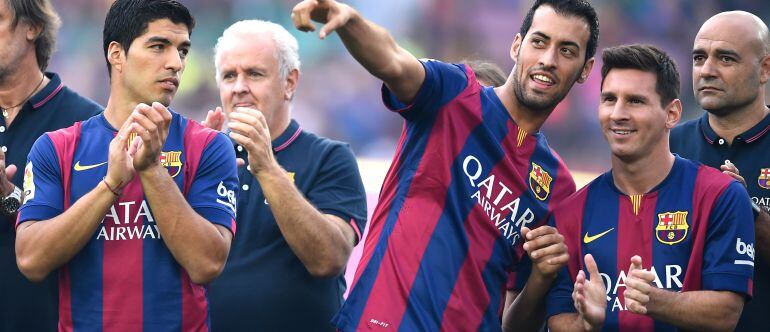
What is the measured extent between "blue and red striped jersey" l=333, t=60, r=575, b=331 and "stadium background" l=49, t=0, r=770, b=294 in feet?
19.7

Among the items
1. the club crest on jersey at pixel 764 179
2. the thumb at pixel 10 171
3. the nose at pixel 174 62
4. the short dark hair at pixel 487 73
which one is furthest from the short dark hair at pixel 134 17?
the club crest on jersey at pixel 764 179

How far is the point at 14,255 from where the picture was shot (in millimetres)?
4441

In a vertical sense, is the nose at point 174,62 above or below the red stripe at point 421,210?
above

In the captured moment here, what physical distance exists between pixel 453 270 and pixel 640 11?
7.74 meters

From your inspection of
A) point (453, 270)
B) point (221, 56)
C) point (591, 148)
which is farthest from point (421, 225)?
point (591, 148)

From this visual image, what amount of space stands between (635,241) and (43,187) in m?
2.16

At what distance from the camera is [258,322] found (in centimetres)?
448

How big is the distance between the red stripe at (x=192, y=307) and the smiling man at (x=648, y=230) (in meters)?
1.35

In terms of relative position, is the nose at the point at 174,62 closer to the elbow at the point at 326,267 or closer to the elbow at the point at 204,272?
the elbow at the point at 204,272

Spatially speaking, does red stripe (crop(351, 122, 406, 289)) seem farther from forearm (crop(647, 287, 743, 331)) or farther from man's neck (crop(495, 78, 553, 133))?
forearm (crop(647, 287, 743, 331))

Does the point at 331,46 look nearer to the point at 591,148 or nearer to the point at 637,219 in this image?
the point at 591,148

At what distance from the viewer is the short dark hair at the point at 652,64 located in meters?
4.27

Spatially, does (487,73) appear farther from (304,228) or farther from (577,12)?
(304,228)

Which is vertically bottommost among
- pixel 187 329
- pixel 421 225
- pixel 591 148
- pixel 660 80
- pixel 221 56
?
pixel 187 329
